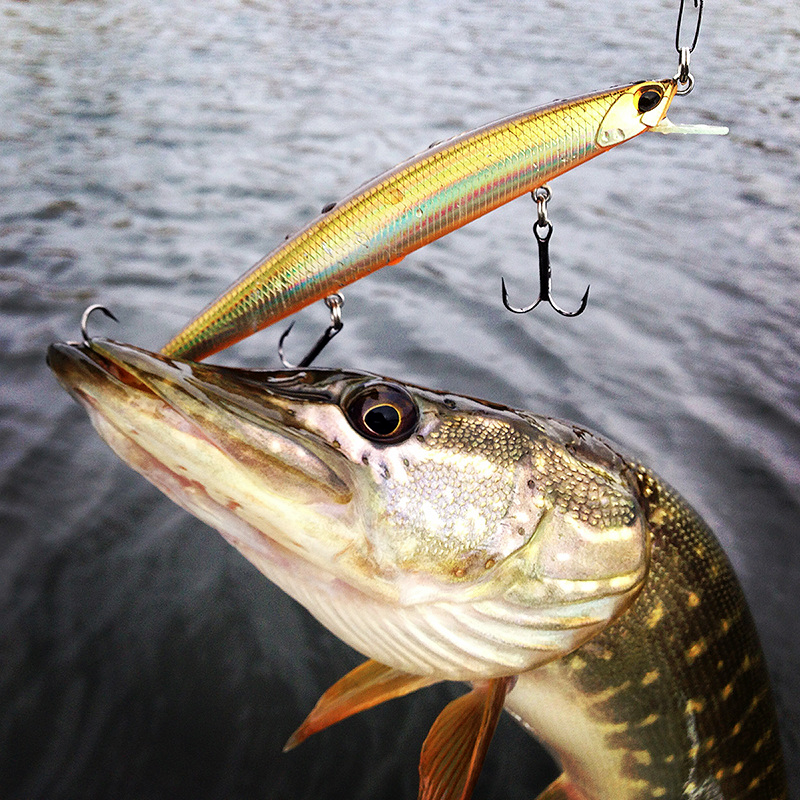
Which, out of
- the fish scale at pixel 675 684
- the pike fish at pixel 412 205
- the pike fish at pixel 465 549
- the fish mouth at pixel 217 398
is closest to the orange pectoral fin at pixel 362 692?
the pike fish at pixel 465 549

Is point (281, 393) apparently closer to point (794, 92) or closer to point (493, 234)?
point (493, 234)

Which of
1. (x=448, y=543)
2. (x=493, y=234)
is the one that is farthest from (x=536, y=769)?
(x=493, y=234)

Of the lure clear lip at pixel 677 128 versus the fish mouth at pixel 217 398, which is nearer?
the fish mouth at pixel 217 398

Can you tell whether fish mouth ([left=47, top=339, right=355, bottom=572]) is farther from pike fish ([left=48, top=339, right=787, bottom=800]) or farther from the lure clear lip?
the lure clear lip

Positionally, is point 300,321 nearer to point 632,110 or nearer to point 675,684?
point 632,110

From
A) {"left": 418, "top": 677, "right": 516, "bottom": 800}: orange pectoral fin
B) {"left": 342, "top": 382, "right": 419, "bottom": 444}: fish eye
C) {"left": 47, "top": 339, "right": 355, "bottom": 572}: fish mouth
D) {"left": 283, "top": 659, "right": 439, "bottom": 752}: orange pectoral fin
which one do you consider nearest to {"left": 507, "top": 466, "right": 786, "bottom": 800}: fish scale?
{"left": 418, "top": 677, "right": 516, "bottom": 800}: orange pectoral fin

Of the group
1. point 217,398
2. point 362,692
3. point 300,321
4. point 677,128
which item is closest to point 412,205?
point 217,398

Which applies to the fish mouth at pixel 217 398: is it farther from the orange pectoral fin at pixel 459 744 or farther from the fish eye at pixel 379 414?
the orange pectoral fin at pixel 459 744
